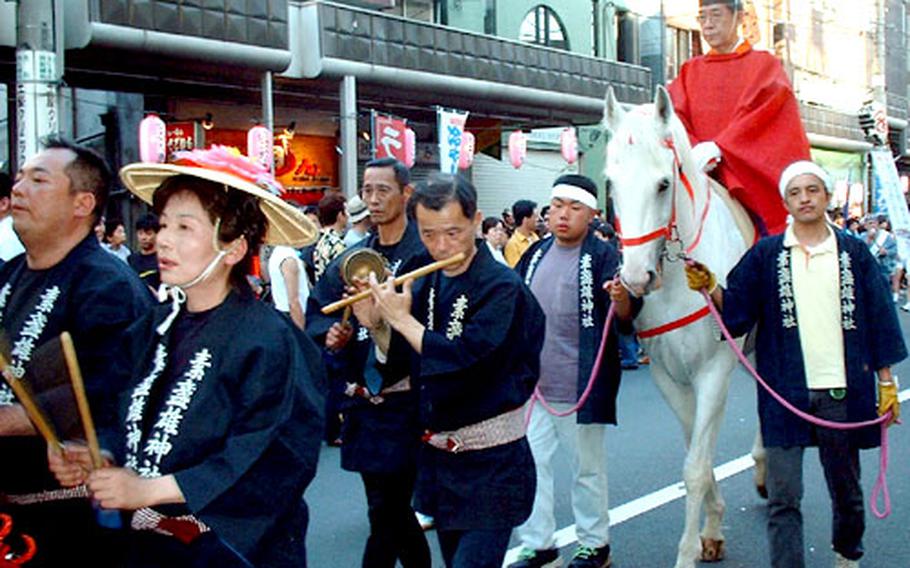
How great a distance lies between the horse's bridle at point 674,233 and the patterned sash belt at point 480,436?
51.5 inches

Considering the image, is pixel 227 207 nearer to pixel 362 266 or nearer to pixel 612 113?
pixel 362 266

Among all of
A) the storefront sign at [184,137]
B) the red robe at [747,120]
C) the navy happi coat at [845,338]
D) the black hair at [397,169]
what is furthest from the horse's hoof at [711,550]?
the storefront sign at [184,137]

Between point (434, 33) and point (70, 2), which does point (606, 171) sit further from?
point (434, 33)

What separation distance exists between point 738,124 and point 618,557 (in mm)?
2560

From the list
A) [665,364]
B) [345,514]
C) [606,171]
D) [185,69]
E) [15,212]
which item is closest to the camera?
[15,212]

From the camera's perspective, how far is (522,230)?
12.2 meters

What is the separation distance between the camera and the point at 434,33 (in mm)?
18547

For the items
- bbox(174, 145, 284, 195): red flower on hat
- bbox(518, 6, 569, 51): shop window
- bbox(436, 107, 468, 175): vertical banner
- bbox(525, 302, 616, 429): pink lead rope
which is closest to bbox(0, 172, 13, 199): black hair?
bbox(525, 302, 616, 429): pink lead rope

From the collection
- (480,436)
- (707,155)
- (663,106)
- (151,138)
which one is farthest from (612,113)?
(151,138)

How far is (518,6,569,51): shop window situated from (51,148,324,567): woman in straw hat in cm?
2217

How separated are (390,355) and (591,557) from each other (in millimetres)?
1806

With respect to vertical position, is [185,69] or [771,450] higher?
[185,69]

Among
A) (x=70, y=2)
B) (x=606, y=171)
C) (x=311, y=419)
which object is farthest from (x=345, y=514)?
(x=70, y=2)

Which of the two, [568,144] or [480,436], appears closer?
[480,436]
